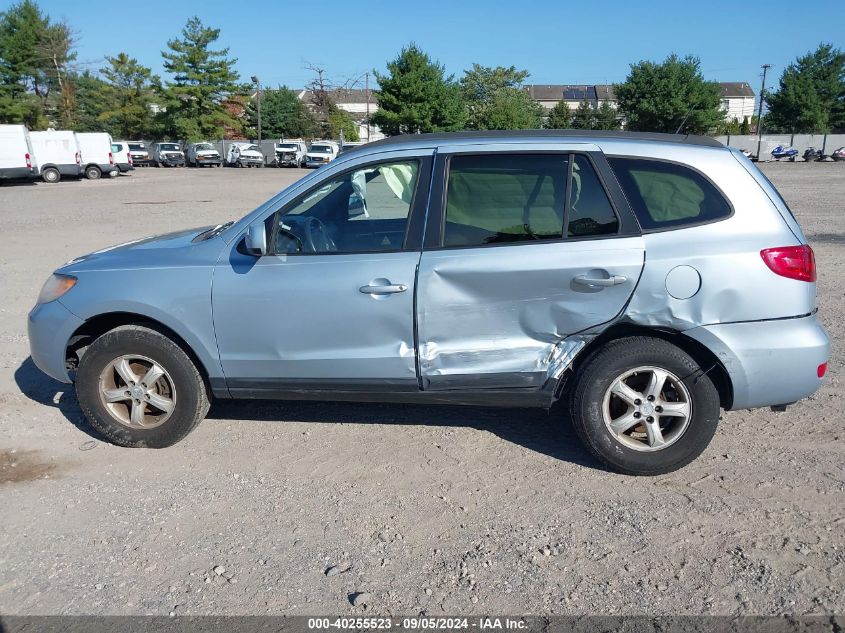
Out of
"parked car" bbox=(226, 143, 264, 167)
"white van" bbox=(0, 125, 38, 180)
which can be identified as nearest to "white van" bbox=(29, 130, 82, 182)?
"white van" bbox=(0, 125, 38, 180)

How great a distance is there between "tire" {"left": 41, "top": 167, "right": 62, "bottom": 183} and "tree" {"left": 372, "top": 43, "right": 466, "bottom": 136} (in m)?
23.6

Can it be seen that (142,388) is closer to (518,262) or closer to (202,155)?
(518,262)

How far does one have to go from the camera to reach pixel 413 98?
2047 inches

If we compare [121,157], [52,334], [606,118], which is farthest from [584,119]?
[52,334]

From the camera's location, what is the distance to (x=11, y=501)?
3924 millimetres

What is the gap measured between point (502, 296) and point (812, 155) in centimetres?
6220

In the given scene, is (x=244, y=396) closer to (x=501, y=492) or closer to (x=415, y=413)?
(x=415, y=413)

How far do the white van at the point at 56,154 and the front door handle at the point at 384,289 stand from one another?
36.1 meters

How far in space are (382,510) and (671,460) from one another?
1.62m

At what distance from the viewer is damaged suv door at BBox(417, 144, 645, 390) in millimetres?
3951

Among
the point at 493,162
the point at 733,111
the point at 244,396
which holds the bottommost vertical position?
the point at 244,396

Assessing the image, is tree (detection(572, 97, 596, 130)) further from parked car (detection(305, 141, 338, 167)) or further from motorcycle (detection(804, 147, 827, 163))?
parked car (detection(305, 141, 338, 167))

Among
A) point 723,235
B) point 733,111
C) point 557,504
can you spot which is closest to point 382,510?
point 557,504

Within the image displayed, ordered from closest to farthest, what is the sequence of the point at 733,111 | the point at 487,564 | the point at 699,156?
the point at 487,564
the point at 699,156
the point at 733,111
